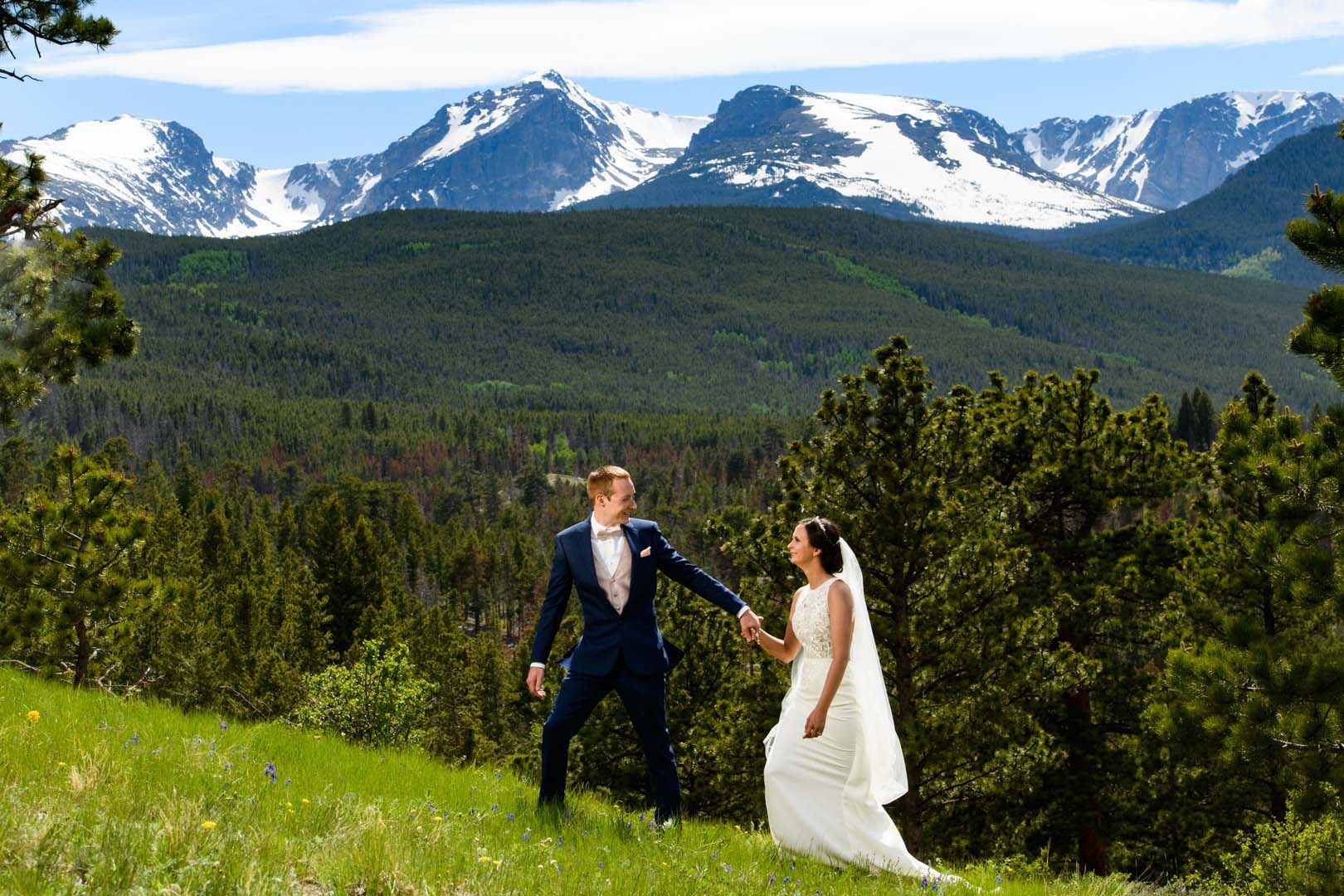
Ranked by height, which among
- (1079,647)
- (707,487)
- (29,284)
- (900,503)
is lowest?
(707,487)

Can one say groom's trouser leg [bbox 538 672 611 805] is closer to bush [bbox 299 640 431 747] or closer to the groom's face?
the groom's face

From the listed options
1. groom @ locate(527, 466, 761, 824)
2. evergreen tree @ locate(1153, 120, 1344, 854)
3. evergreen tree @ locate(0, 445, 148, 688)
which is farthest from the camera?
evergreen tree @ locate(0, 445, 148, 688)

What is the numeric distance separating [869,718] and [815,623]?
80 cm

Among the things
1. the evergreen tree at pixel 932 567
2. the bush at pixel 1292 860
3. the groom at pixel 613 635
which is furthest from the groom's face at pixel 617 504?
the evergreen tree at pixel 932 567

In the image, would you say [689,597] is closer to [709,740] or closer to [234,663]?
[709,740]

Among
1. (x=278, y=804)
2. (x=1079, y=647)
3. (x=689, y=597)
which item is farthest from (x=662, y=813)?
(x=689, y=597)

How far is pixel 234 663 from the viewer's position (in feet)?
181

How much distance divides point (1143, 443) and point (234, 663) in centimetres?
4575

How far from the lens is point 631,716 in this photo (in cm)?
844

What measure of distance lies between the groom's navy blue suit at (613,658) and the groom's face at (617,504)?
4.9 inches

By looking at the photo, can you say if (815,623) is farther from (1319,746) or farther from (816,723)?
(1319,746)

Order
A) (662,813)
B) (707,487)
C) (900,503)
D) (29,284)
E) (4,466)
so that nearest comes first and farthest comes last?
(662,813)
(29,284)
(900,503)
(4,466)
(707,487)

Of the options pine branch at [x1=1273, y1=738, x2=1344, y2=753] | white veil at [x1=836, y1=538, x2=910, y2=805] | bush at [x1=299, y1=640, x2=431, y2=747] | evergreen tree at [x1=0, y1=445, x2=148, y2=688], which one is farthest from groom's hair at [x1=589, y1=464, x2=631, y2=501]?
bush at [x1=299, y1=640, x2=431, y2=747]

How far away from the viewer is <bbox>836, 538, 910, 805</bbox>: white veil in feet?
27.5
